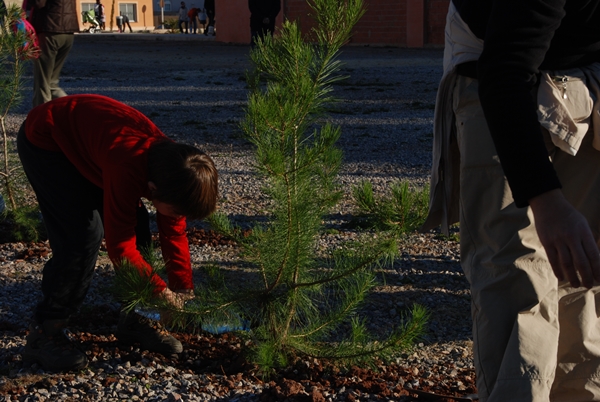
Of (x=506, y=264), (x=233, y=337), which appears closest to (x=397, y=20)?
(x=233, y=337)

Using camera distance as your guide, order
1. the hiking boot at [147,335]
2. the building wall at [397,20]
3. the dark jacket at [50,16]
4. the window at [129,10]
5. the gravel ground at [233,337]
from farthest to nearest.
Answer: the window at [129,10] → the building wall at [397,20] → the dark jacket at [50,16] → the hiking boot at [147,335] → the gravel ground at [233,337]

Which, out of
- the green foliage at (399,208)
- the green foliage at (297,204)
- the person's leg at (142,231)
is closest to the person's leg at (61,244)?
the person's leg at (142,231)

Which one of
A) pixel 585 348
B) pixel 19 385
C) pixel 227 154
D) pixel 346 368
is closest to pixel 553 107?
pixel 585 348

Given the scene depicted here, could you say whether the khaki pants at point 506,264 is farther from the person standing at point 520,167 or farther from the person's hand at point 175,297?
the person's hand at point 175,297

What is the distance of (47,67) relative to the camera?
22.8 feet

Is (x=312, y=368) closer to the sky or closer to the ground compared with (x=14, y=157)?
closer to the ground

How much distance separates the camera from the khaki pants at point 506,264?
1.97 meters

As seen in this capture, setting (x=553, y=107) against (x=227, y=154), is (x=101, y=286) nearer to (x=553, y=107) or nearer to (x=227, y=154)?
(x=553, y=107)

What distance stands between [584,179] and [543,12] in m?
0.58

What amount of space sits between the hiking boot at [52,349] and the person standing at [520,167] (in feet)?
5.20

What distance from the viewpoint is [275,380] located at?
9.89 feet

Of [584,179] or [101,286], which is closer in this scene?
[584,179]

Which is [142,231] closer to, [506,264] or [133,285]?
[133,285]

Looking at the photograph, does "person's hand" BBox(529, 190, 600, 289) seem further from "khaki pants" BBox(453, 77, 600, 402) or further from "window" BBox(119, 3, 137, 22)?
"window" BBox(119, 3, 137, 22)
